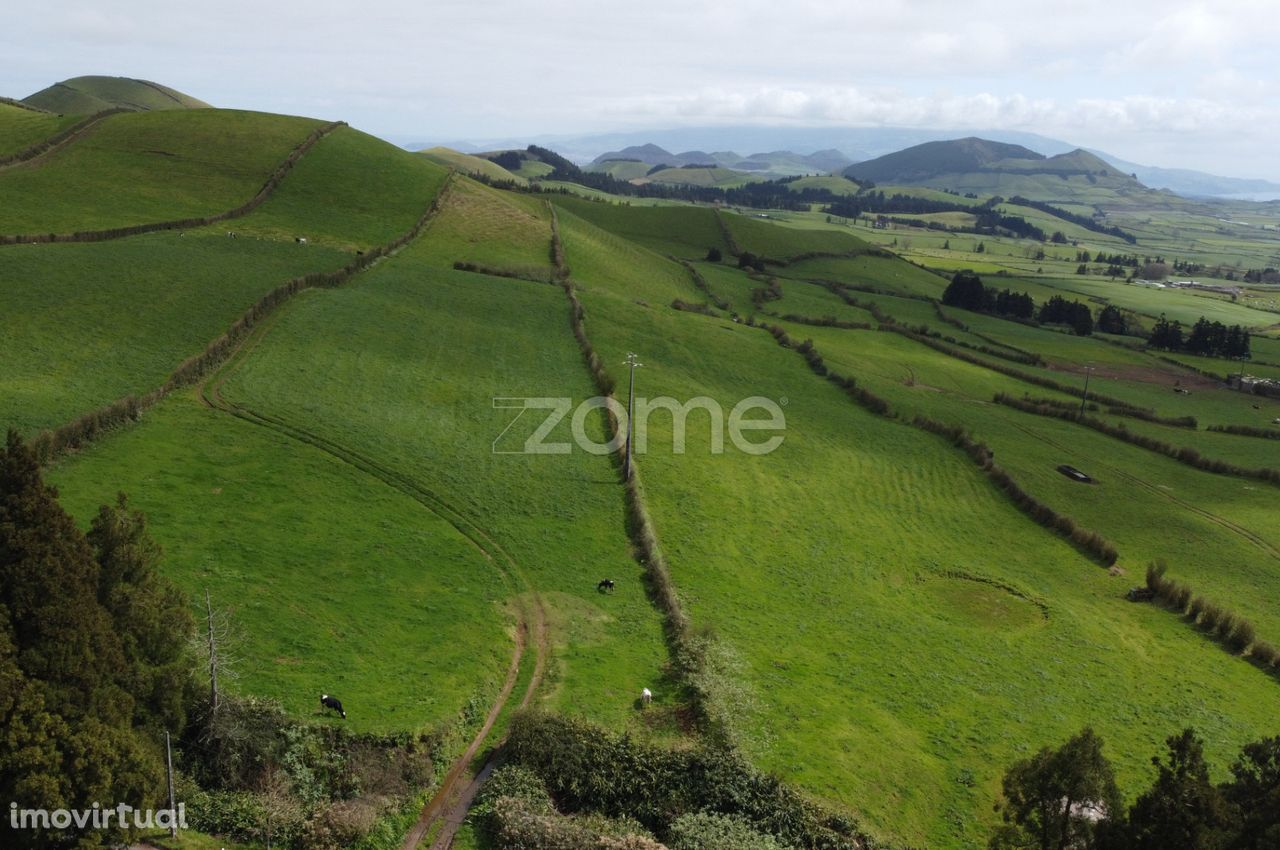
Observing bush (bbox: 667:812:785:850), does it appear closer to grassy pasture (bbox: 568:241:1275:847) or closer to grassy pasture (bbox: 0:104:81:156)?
grassy pasture (bbox: 568:241:1275:847)

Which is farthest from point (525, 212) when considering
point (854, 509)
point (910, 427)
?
point (854, 509)

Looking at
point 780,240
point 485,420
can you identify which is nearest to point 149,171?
point 485,420

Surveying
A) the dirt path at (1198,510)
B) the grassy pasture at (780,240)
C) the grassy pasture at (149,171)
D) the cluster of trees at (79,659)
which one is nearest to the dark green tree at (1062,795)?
the cluster of trees at (79,659)

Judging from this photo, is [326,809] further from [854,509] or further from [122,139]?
[122,139]

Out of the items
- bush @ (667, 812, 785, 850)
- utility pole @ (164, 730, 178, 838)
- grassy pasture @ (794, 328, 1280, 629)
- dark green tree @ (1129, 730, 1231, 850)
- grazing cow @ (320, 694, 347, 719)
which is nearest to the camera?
dark green tree @ (1129, 730, 1231, 850)

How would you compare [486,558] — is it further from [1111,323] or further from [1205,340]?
[1111,323]

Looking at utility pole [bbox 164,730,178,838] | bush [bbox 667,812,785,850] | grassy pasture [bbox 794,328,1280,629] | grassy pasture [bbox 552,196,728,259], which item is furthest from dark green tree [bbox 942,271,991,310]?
utility pole [bbox 164,730,178,838]
